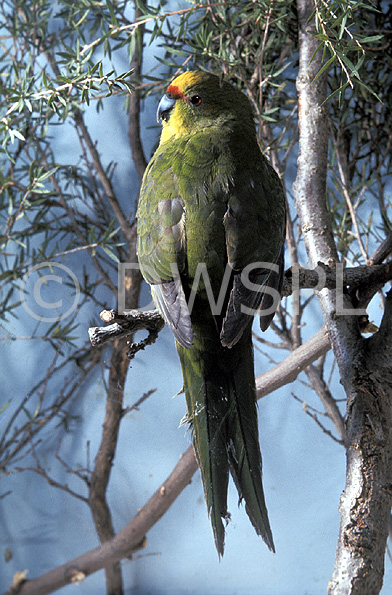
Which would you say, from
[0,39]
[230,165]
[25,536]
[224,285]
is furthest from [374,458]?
[0,39]

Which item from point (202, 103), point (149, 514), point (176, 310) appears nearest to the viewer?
point (176, 310)

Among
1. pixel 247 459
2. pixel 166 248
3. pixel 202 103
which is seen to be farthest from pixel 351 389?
pixel 202 103

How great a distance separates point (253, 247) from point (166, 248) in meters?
0.09

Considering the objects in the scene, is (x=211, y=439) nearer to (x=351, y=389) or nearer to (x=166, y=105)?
(x=351, y=389)

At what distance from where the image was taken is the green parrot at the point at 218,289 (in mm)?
515

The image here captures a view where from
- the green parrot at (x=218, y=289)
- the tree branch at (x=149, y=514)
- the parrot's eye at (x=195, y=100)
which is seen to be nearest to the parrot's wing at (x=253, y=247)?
the green parrot at (x=218, y=289)

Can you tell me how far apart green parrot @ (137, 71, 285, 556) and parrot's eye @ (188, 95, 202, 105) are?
90mm

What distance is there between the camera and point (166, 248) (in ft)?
1.75

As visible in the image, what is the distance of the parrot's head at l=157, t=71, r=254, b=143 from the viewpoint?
62 centimetres

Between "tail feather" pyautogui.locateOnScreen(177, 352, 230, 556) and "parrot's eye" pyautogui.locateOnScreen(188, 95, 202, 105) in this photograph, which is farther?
→ "parrot's eye" pyautogui.locateOnScreen(188, 95, 202, 105)

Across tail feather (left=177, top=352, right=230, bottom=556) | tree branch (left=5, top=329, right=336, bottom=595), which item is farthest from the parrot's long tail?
tree branch (left=5, top=329, right=336, bottom=595)

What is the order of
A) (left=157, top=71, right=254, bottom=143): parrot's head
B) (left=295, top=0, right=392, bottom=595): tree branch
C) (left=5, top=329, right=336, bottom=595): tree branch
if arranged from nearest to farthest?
(left=295, top=0, right=392, bottom=595): tree branch
(left=157, top=71, right=254, bottom=143): parrot's head
(left=5, top=329, right=336, bottom=595): tree branch

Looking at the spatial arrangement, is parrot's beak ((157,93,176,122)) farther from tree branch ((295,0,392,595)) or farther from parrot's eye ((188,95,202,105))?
tree branch ((295,0,392,595))

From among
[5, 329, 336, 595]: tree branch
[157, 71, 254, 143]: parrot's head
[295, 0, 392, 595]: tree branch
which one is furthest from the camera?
[5, 329, 336, 595]: tree branch
